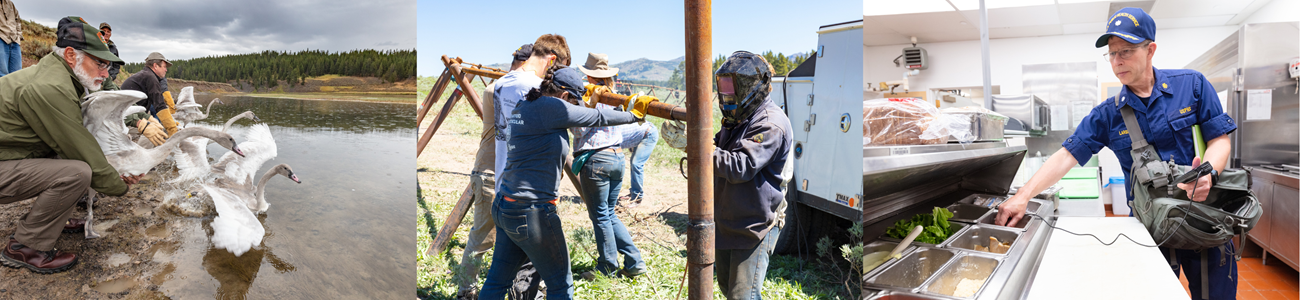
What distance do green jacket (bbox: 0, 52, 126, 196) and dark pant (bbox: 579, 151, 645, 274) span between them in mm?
3539

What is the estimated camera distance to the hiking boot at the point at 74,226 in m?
4.02

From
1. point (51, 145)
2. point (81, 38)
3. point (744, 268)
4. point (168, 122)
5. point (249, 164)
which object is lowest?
point (744, 268)

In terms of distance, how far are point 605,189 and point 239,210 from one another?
299cm

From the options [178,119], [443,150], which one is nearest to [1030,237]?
[443,150]

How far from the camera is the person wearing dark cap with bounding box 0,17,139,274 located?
3.60 metres

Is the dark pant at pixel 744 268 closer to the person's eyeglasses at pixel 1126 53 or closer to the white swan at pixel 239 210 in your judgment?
the person's eyeglasses at pixel 1126 53

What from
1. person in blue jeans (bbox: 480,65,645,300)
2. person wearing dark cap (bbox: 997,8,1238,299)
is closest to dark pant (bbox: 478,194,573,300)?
person in blue jeans (bbox: 480,65,645,300)

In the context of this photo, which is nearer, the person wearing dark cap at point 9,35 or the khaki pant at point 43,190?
the khaki pant at point 43,190

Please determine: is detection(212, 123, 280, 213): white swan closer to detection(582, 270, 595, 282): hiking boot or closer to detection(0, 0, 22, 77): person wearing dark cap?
detection(0, 0, 22, 77): person wearing dark cap

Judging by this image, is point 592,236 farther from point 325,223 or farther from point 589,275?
point 325,223

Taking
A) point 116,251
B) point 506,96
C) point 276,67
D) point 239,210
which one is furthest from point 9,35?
point 506,96

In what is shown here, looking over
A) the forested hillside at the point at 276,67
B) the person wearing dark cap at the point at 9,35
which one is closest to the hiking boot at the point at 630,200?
the forested hillside at the point at 276,67

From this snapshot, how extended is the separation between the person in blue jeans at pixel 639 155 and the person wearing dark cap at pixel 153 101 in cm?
366

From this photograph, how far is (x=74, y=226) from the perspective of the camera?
4.03m
